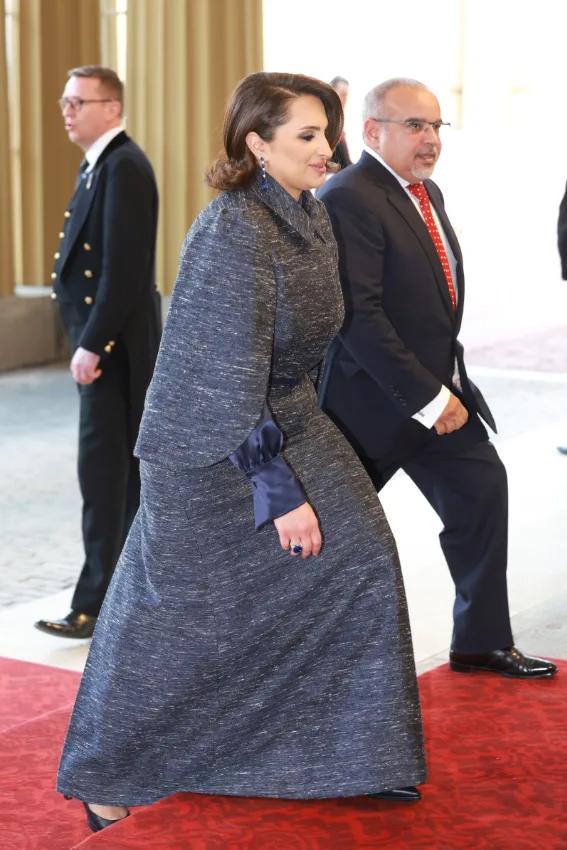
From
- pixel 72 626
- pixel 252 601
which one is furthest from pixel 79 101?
pixel 252 601

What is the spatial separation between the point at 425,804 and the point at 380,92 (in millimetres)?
1879

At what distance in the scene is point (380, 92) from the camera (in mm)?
3967

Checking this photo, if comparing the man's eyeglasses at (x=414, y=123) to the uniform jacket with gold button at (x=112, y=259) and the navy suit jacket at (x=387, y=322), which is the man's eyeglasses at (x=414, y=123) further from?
the uniform jacket with gold button at (x=112, y=259)

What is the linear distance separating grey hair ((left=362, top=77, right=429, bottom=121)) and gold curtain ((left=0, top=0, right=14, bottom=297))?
682 cm

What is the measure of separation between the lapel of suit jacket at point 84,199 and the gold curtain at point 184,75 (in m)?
6.11

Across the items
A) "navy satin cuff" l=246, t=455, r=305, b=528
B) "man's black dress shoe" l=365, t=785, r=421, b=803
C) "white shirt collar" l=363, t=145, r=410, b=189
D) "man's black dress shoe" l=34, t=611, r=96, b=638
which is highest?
"white shirt collar" l=363, t=145, r=410, b=189

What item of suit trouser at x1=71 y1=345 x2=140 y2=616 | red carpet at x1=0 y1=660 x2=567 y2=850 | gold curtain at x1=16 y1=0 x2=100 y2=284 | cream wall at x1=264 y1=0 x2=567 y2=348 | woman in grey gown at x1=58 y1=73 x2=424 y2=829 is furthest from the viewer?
cream wall at x1=264 y1=0 x2=567 y2=348

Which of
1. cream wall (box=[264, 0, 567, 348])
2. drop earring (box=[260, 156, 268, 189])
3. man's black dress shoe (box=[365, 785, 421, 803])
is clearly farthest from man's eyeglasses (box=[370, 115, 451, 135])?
cream wall (box=[264, 0, 567, 348])

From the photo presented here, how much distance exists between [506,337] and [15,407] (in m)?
4.79

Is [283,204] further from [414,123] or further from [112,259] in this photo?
[112,259]

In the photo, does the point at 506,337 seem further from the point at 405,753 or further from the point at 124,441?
the point at 405,753

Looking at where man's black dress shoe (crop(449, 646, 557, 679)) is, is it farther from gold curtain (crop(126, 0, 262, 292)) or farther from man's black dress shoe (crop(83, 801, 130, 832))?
gold curtain (crop(126, 0, 262, 292))

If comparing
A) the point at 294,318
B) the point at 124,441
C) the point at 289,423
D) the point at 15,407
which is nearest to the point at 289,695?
the point at 289,423

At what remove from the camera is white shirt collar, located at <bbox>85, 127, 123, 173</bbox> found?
4.81m
